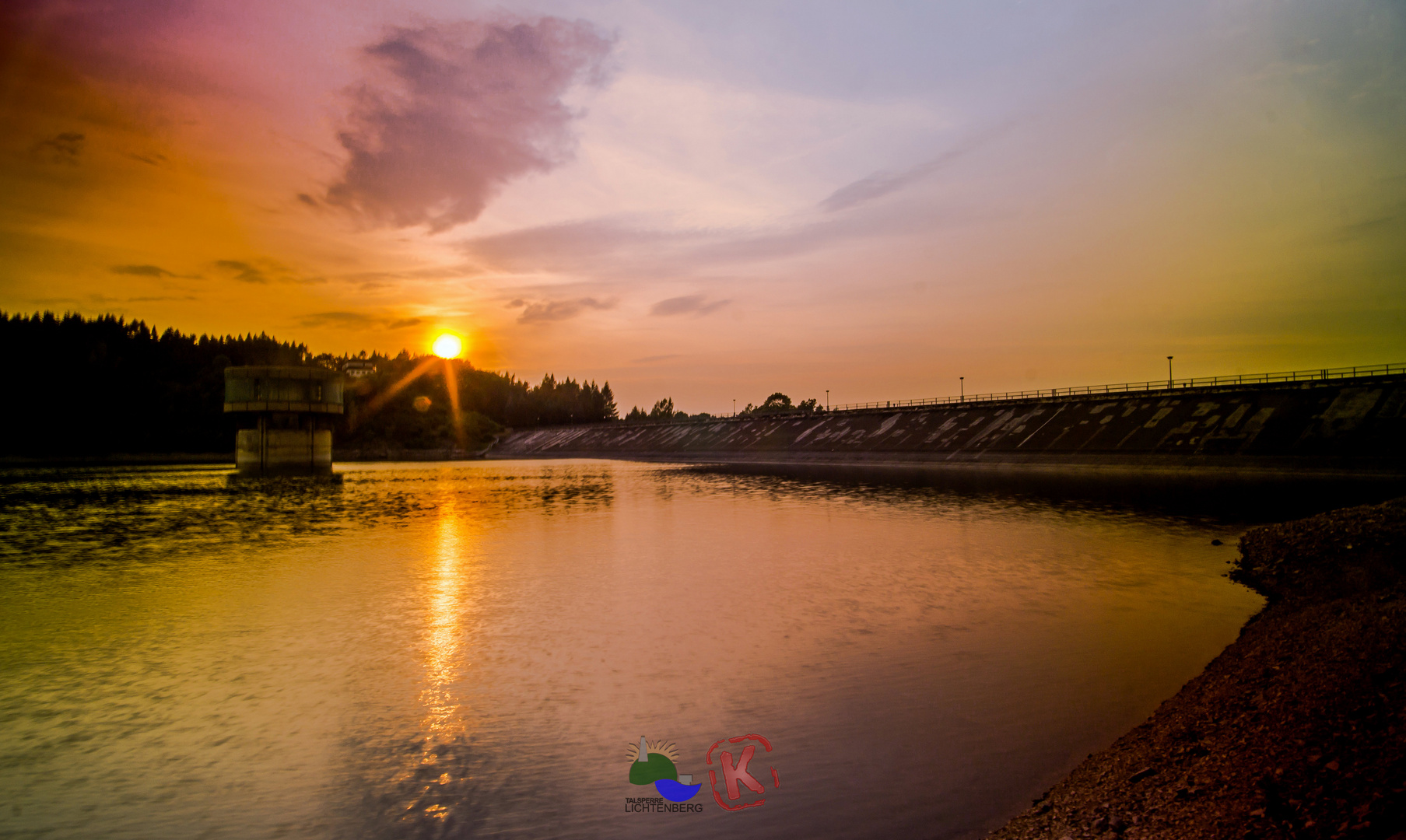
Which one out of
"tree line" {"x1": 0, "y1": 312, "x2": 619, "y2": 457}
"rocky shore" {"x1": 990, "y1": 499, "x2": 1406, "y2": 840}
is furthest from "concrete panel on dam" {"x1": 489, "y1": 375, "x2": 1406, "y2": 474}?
"tree line" {"x1": 0, "y1": 312, "x2": 619, "y2": 457}

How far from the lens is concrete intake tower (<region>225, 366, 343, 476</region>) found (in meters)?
99.5

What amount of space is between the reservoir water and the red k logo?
0.08m

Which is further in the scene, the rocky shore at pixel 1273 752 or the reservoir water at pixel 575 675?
the reservoir water at pixel 575 675

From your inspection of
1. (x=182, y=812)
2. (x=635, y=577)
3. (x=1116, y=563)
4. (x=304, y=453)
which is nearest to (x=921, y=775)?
(x=182, y=812)

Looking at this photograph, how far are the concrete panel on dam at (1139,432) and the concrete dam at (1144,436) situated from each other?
144 mm

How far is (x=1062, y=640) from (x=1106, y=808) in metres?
8.45

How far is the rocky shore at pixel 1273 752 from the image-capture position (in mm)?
6832

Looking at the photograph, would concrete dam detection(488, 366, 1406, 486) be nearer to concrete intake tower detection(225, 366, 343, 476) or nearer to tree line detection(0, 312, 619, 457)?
concrete intake tower detection(225, 366, 343, 476)

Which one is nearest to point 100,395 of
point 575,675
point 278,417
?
point 278,417

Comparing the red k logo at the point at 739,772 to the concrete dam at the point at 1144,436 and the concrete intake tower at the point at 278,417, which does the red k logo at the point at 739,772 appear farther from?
the concrete intake tower at the point at 278,417

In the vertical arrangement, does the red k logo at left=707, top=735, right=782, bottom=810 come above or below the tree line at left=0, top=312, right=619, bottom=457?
below

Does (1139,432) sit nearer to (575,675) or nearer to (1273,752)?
(1273,752)

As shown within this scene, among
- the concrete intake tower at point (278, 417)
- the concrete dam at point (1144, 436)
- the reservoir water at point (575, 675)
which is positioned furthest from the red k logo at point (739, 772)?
the concrete intake tower at point (278, 417)

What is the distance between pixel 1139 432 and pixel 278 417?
111 m
